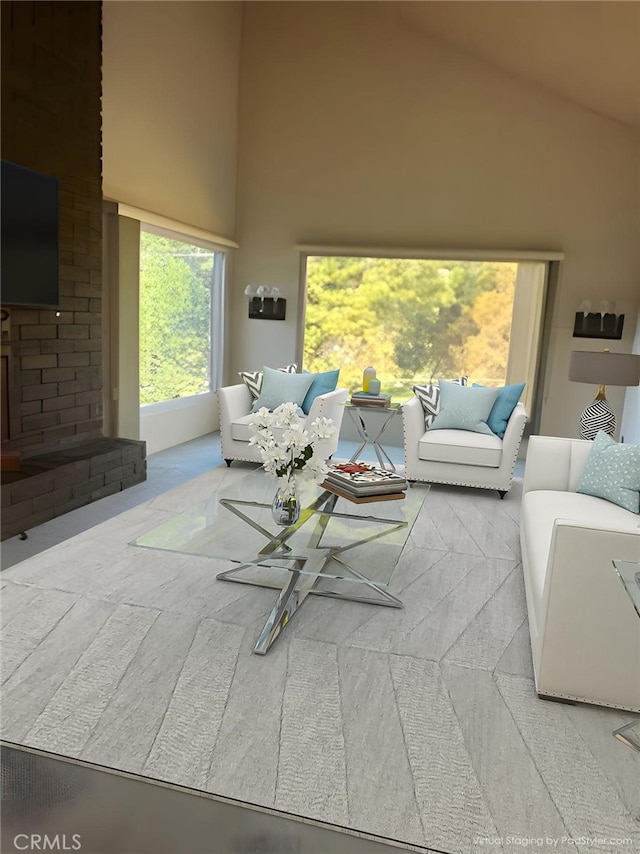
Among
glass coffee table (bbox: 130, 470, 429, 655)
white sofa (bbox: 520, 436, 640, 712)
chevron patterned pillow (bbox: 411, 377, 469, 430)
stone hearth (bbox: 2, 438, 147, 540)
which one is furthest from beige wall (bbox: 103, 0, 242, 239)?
white sofa (bbox: 520, 436, 640, 712)

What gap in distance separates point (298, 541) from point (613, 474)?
5.84 ft

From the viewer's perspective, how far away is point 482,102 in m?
6.44

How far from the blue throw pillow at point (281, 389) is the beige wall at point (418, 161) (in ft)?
5.41

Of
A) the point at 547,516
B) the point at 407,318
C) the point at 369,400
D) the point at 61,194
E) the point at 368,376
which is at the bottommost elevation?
the point at 547,516

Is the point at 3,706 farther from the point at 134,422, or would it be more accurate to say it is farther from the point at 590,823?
the point at 134,422

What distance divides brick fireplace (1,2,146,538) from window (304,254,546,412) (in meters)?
3.03

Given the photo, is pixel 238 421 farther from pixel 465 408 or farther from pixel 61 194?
pixel 61 194

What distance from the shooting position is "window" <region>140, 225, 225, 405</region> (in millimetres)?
5820

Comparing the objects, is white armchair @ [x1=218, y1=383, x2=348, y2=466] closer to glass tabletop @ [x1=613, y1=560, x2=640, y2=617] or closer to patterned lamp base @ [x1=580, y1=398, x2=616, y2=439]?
patterned lamp base @ [x1=580, y1=398, x2=616, y2=439]

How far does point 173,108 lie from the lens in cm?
580

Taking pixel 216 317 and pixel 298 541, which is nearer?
pixel 298 541

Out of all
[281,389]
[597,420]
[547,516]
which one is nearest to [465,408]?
[597,420]

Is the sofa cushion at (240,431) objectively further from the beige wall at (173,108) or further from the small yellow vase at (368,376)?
the beige wall at (173,108)

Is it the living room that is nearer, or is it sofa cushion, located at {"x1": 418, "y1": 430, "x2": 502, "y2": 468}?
sofa cushion, located at {"x1": 418, "y1": 430, "x2": 502, "y2": 468}
